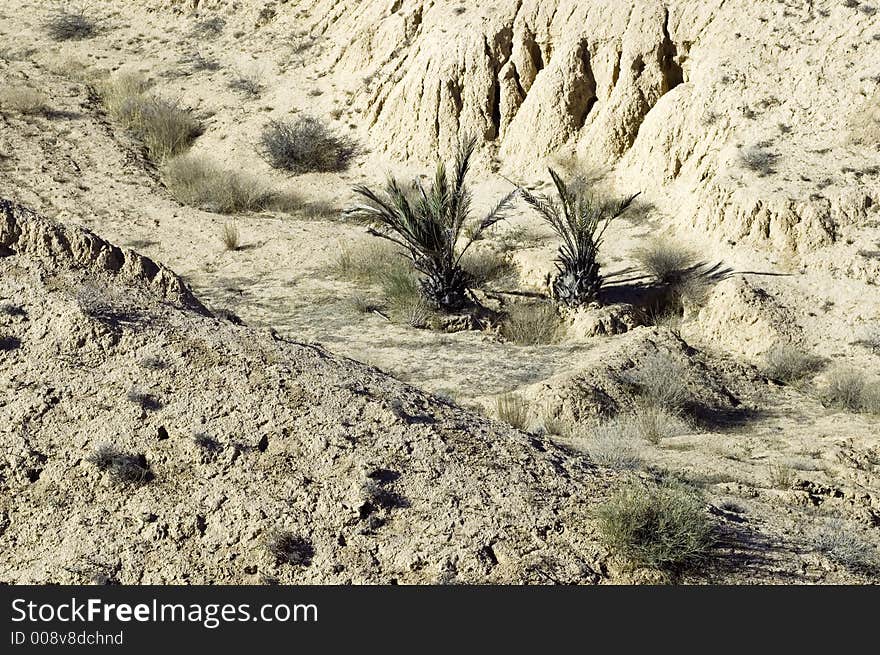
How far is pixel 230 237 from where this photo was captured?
1402cm

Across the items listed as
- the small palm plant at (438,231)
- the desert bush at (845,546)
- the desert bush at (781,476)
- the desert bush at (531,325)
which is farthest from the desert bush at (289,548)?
the small palm plant at (438,231)

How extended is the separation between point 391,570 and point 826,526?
313 cm

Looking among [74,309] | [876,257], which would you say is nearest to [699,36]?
[876,257]

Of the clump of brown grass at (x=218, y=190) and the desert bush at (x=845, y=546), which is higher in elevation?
the clump of brown grass at (x=218, y=190)

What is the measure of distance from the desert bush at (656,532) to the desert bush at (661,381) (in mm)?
3723

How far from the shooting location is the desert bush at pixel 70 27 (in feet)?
73.9

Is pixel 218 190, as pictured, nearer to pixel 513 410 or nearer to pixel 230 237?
pixel 230 237

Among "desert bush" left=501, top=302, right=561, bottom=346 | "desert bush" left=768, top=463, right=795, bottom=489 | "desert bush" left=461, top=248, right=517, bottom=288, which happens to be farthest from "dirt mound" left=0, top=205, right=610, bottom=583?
"desert bush" left=461, top=248, right=517, bottom=288

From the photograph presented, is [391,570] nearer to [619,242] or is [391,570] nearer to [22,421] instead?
[22,421]

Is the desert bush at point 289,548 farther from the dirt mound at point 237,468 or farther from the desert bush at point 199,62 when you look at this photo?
the desert bush at point 199,62

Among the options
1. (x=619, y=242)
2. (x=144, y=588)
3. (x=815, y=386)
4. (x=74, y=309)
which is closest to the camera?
(x=144, y=588)

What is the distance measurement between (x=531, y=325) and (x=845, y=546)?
642cm

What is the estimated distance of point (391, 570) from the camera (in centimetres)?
425

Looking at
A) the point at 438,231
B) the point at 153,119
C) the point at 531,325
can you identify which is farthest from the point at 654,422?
the point at 153,119
